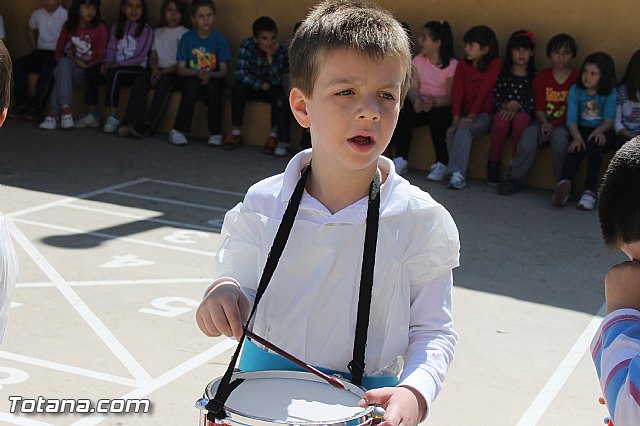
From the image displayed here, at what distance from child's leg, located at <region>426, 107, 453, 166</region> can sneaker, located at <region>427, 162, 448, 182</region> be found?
0.28 feet

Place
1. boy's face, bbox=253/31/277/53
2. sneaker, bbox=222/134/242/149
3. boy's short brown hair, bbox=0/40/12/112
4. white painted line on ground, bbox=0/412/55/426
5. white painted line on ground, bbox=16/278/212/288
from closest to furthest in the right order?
boy's short brown hair, bbox=0/40/12/112, white painted line on ground, bbox=0/412/55/426, white painted line on ground, bbox=16/278/212/288, boy's face, bbox=253/31/277/53, sneaker, bbox=222/134/242/149

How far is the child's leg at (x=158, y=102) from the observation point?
1123 centimetres

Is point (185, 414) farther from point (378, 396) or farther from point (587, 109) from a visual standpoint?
point (587, 109)

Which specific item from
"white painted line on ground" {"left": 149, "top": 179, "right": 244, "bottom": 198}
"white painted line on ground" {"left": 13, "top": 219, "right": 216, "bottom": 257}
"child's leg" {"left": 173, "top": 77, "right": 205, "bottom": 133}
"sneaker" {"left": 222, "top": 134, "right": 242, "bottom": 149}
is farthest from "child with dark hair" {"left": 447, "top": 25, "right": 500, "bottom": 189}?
"white painted line on ground" {"left": 13, "top": 219, "right": 216, "bottom": 257}

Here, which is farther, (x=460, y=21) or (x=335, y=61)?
(x=460, y=21)

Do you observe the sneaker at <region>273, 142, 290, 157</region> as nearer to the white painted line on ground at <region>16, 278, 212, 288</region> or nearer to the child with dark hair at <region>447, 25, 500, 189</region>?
the child with dark hair at <region>447, 25, 500, 189</region>

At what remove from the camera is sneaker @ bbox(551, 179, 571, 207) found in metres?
8.86

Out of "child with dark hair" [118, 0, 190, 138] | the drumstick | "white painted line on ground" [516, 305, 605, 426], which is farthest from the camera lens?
"child with dark hair" [118, 0, 190, 138]

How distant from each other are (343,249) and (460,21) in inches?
337

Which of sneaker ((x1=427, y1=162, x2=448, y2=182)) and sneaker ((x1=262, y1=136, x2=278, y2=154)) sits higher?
sneaker ((x1=427, y1=162, x2=448, y2=182))

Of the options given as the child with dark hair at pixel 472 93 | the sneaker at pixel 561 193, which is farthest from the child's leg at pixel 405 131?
the sneaker at pixel 561 193

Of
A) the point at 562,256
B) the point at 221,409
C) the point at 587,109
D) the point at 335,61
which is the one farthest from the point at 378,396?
the point at 587,109

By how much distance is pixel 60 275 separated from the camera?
19.6 feet

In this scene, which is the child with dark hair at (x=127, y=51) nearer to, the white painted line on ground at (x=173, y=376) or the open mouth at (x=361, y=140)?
the white painted line on ground at (x=173, y=376)
